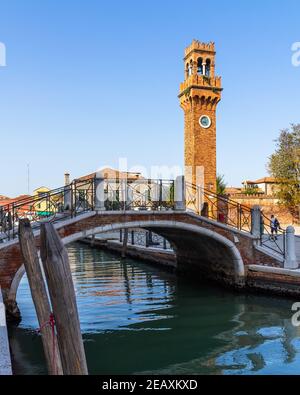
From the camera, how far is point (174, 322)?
9305 mm

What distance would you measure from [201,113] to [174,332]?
18.1m

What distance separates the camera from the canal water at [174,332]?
267 inches

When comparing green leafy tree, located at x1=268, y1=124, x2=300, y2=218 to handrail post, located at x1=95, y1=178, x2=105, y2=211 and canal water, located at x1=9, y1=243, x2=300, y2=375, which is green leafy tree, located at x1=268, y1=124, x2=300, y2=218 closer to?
canal water, located at x1=9, y1=243, x2=300, y2=375

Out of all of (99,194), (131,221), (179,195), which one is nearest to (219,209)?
(179,195)

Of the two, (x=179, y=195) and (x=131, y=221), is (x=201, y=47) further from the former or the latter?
(x=131, y=221)

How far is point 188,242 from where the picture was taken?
1424cm

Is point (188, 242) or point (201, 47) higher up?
point (201, 47)

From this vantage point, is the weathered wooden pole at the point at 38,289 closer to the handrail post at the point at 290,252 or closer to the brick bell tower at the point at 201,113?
the handrail post at the point at 290,252

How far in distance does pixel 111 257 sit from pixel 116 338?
12.9 meters

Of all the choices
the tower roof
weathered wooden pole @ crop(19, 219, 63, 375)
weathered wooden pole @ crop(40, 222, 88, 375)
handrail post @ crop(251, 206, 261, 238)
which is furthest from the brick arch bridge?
the tower roof

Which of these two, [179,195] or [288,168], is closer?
[179,195]

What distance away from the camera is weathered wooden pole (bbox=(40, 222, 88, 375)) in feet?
9.37

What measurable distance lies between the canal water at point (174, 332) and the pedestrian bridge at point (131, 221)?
99 centimetres
